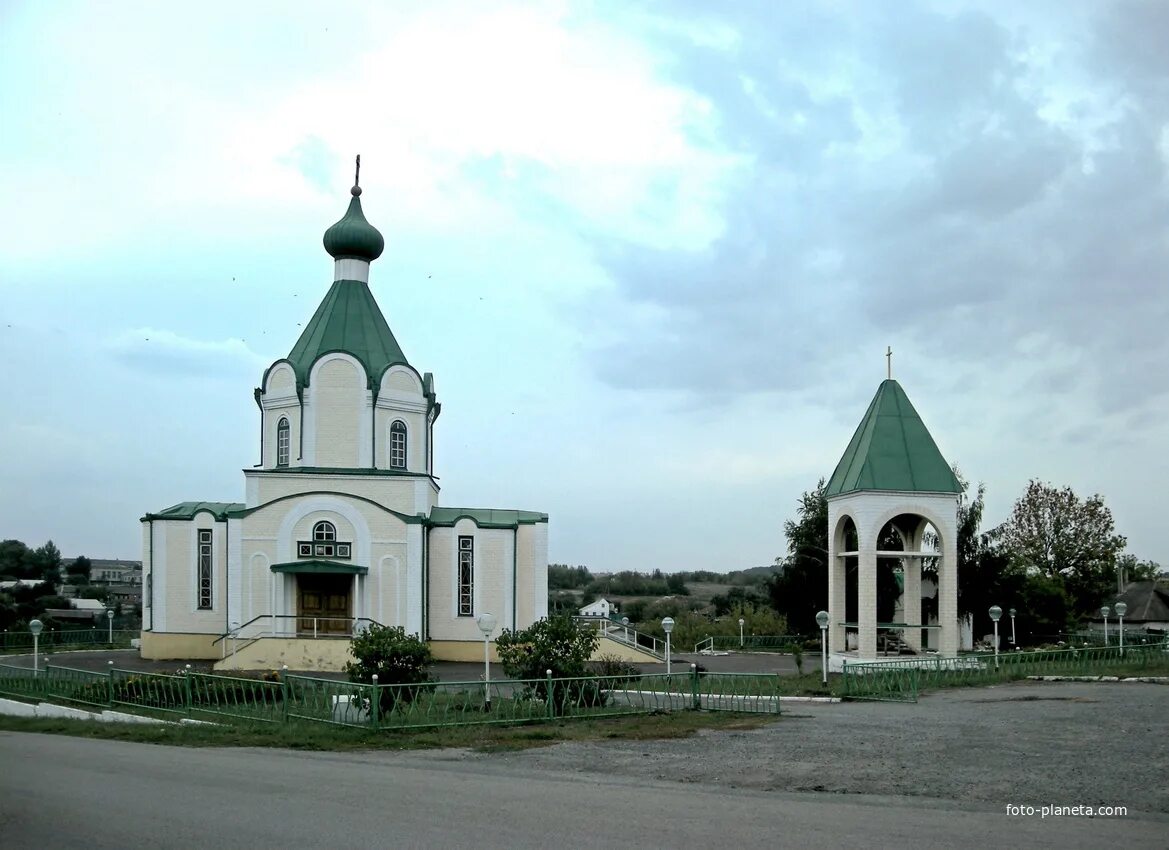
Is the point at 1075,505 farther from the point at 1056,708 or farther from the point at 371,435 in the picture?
the point at 1056,708

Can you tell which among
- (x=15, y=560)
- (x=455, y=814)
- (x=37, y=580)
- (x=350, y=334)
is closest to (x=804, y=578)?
(x=350, y=334)

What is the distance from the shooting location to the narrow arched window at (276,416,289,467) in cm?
3169

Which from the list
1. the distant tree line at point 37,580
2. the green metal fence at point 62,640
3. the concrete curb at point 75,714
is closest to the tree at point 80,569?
the distant tree line at point 37,580

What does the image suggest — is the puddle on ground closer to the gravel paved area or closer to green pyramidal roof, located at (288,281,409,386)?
the gravel paved area

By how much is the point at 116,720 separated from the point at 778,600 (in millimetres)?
28694

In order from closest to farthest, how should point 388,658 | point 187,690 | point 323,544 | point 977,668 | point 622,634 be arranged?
point 388,658 → point 187,690 → point 977,668 → point 323,544 → point 622,634

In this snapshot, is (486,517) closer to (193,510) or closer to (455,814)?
(193,510)

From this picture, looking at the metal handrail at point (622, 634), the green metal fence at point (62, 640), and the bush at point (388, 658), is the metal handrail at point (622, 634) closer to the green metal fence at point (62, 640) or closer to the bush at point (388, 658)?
the bush at point (388, 658)

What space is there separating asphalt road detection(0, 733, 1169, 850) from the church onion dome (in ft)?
75.8

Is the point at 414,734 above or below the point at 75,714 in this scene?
above

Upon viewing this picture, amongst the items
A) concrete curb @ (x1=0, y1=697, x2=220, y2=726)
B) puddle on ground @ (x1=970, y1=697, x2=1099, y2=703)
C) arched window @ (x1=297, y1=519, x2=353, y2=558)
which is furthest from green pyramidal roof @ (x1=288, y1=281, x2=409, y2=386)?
puddle on ground @ (x1=970, y1=697, x2=1099, y2=703)

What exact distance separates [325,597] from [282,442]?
4461 millimetres

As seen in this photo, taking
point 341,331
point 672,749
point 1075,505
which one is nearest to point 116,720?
point 672,749

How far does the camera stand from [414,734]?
14578mm
